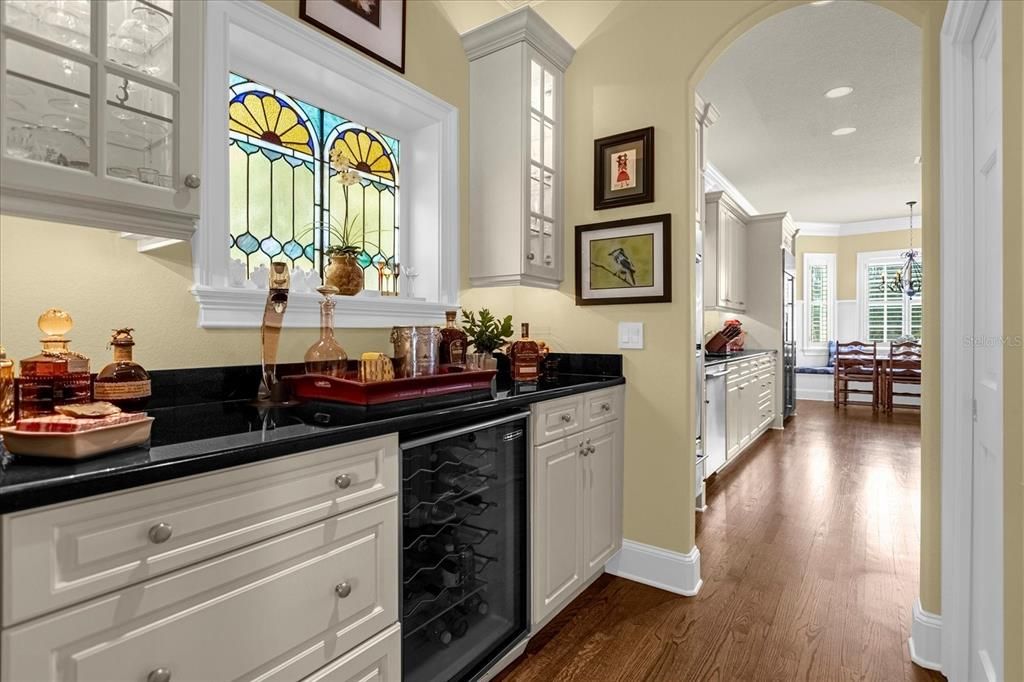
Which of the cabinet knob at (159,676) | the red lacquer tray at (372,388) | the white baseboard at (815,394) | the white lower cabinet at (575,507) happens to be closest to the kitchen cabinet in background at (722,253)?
the white lower cabinet at (575,507)

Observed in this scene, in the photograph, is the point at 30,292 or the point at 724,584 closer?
the point at 30,292

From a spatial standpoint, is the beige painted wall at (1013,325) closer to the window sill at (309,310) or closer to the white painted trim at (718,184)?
the window sill at (309,310)

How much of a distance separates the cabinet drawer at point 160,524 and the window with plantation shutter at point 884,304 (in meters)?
9.55

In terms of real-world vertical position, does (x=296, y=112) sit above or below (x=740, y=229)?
below

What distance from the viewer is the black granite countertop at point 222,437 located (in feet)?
2.70

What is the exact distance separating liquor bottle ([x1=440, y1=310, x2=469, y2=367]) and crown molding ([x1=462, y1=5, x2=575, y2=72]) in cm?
127

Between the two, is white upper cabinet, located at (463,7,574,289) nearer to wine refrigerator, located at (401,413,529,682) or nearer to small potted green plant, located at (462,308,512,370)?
small potted green plant, located at (462,308,512,370)

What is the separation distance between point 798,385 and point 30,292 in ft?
31.1

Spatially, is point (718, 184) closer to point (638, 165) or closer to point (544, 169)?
point (638, 165)

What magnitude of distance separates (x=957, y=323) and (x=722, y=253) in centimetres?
365

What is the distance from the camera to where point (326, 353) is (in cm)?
168

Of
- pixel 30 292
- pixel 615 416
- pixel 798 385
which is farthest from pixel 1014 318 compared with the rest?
pixel 798 385

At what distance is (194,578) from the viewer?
3.22ft

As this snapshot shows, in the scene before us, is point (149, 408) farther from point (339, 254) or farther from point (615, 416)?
point (615, 416)
